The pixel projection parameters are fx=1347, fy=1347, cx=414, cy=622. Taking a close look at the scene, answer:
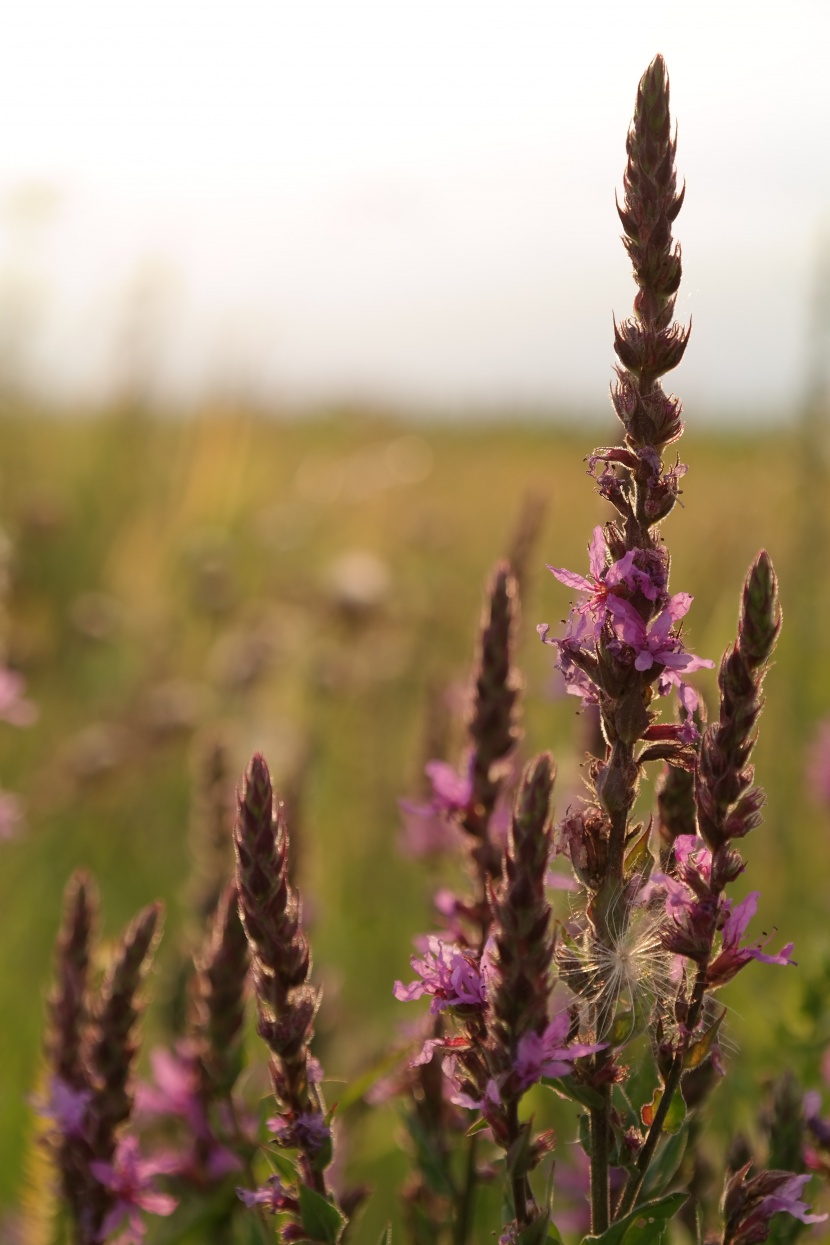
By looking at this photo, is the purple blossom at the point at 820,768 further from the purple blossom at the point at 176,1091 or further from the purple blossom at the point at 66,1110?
the purple blossom at the point at 66,1110

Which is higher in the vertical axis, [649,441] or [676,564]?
[676,564]

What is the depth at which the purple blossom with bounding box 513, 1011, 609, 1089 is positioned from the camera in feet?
3.87

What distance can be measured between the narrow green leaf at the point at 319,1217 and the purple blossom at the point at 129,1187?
0.40m

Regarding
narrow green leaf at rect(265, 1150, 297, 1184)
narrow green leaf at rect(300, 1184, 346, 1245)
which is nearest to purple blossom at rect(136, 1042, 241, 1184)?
narrow green leaf at rect(265, 1150, 297, 1184)

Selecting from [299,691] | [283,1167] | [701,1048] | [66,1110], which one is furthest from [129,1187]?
[299,691]

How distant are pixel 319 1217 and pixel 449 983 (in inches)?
11.0

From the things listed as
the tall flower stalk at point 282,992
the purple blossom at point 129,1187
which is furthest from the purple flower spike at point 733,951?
the purple blossom at point 129,1187

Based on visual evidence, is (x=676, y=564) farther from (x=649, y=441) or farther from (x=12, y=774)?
(x=649, y=441)

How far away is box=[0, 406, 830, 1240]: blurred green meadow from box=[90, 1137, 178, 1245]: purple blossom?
28 cm

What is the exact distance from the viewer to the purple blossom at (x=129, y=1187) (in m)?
1.65

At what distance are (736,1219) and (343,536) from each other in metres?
7.86

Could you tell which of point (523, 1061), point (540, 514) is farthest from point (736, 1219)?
point (540, 514)

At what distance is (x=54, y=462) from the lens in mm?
9484

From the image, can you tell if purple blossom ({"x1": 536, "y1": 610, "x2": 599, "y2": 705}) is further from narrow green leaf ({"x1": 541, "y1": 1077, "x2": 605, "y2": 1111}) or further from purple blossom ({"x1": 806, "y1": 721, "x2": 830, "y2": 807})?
purple blossom ({"x1": 806, "y1": 721, "x2": 830, "y2": 807})
